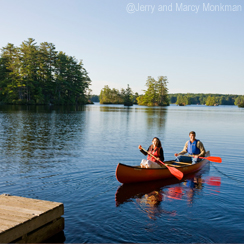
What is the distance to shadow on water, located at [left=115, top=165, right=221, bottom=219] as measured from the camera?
22.7 ft

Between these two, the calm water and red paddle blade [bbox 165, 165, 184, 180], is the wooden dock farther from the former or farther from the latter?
red paddle blade [bbox 165, 165, 184, 180]

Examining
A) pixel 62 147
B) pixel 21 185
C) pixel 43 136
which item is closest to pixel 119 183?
pixel 21 185

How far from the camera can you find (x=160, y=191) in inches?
318

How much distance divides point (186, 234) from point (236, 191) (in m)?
3.71

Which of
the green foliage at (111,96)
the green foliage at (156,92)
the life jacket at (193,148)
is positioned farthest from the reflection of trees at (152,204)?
the green foliage at (111,96)

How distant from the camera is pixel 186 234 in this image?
533 centimetres

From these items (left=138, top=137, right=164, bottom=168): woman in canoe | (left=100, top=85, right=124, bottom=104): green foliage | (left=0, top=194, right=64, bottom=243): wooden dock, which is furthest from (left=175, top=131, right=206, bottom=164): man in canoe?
(left=100, top=85, right=124, bottom=104): green foliage

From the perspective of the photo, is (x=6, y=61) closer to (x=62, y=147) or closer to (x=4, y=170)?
(x=62, y=147)

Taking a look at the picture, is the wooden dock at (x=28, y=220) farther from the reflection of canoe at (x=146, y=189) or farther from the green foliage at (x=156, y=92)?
the green foliage at (x=156, y=92)

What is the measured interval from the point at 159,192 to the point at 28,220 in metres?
4.61

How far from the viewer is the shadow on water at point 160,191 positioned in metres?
6.91

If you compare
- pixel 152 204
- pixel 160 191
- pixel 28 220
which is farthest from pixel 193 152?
pixel 28 220

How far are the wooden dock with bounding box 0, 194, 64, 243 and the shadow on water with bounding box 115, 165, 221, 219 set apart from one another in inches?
91.5

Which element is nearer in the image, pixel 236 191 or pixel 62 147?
pixel 236 191
